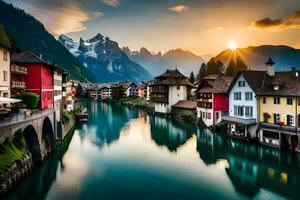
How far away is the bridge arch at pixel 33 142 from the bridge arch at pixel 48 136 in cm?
499

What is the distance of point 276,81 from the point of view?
52.8 m

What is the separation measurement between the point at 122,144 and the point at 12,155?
29.7m

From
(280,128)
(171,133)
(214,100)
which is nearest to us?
(280,128)

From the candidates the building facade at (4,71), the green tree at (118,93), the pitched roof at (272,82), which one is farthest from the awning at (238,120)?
the green tree at (118,93)

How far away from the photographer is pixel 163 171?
39156 mm

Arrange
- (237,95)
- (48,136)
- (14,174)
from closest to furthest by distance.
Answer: (14,174)
(48,136)
(237,95)

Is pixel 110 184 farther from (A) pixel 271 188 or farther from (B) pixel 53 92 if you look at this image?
(B) pixel 53 92

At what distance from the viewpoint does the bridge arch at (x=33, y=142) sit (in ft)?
119

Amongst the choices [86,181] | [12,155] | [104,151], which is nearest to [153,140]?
[104,151]

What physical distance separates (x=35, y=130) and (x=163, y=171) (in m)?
16.1

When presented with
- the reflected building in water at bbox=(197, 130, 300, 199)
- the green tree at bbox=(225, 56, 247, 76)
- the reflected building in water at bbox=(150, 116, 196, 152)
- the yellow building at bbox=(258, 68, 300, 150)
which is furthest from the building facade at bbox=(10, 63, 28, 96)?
the green tree at bbox=(225, 56, 247, 76)

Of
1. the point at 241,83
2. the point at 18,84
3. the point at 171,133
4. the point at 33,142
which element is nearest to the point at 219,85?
the point at 241,83

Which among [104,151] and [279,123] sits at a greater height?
[279,123]

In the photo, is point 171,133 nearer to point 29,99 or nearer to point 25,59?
point 29,99
